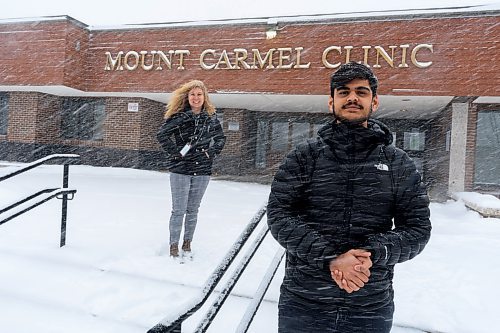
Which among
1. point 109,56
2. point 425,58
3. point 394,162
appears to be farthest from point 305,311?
point 109,56

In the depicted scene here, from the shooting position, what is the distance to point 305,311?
157 cm

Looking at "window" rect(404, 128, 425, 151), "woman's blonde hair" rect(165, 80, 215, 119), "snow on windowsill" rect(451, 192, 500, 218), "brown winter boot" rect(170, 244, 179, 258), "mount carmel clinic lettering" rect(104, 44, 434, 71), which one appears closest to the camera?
"woman's blonde hair" rect(165, 80, 215, 119)

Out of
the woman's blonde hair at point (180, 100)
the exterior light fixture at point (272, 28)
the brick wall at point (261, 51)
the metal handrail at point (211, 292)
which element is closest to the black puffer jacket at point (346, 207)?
the metal handrail at point (211, 292)

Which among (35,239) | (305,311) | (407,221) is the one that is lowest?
(35,239)

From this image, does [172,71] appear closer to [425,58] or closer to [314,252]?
[425,58]

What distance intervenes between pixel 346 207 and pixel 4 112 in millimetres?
17424

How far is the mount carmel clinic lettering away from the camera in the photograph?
33.2 feet

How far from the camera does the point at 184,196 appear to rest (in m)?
3.96

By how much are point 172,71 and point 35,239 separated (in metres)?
8.44

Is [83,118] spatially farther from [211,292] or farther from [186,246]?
[211,292]

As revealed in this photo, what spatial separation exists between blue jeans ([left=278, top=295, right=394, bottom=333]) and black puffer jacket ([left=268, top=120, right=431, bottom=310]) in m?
0.03

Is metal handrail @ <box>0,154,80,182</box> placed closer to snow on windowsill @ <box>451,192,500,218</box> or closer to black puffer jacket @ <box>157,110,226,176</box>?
black puffer jacket @ <box>157,110,226,176</box>

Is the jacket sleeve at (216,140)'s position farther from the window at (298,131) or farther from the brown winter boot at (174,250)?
the window at (298,131)

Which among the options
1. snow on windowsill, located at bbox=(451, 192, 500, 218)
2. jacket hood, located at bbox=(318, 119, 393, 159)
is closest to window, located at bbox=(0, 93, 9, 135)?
snow on windowsill, located at bbox=(451, 192, 500, 218)
